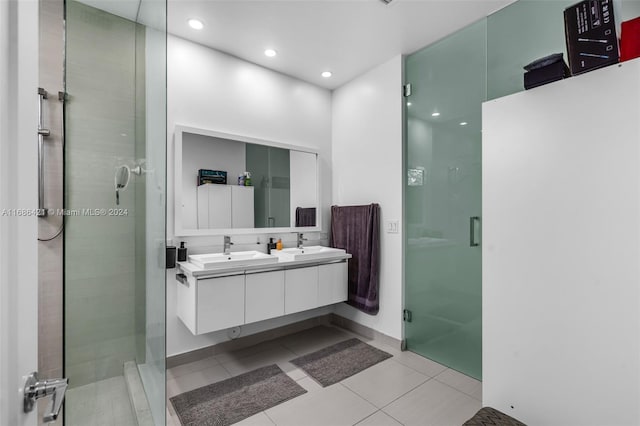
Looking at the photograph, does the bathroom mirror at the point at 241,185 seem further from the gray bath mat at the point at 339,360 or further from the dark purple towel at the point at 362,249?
the gray bath mat at the point at 339,360

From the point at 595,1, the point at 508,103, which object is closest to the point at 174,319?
the point at 508,103

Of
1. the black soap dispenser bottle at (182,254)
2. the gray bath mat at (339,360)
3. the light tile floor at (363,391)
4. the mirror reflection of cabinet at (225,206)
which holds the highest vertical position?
the mirror reflection of cabinet at (225,206)

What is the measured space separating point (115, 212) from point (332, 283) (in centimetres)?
217

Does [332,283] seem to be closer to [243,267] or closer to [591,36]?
[243,267]

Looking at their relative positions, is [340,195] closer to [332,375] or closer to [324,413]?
[332,375]

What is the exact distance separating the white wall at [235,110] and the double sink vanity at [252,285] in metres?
0.24

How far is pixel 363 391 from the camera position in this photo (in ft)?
6.92

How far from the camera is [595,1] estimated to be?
120 cm

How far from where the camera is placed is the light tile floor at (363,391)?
6.00ft

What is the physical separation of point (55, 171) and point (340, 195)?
2668mm

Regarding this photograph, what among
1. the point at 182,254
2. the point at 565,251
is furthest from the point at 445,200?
the point at 182,254

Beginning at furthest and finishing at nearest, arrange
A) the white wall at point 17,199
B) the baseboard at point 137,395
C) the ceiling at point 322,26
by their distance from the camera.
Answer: the ceiling at point 322,26, the baseboard at point 137,395, the white wall at point 17,199

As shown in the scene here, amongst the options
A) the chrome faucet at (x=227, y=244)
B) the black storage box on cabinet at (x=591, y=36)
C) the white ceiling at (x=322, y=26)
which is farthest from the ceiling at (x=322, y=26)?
the chrome faucet at (x=227, y=244)

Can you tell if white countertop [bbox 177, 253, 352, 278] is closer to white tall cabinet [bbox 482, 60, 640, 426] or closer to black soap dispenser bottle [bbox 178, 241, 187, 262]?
black soap dispenser bottle [bbox 178, 241, 187, 262]
